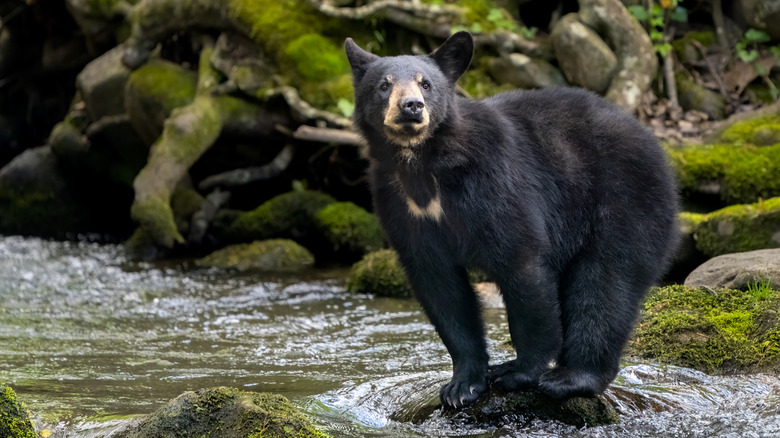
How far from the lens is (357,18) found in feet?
38.9

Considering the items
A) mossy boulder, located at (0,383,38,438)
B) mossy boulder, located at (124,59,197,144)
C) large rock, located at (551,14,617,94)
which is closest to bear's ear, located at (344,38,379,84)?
mossy boulder, located at (0,383,38,438)

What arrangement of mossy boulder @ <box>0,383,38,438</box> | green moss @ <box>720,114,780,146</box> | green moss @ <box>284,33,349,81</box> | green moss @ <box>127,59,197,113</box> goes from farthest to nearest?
green moss @ <box>127,59,197,113</box> < green moss @ <box>284,33,349,81</box> < green moss @ <box>720,114,780,146</box> < mossy boulder @ <box>0,383,38,438</box>

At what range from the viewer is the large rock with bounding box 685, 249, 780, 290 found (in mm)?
6246

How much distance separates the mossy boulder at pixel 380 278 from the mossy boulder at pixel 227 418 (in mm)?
5094

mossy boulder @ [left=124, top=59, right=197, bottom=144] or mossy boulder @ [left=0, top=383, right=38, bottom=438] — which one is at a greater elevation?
mossy boulder @ [left=124, top=59, right=197, bottom=144]

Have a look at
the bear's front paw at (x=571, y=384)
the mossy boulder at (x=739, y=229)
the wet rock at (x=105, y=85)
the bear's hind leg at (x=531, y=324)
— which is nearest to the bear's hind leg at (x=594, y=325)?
the bear's front paw at (x=571, y=384)

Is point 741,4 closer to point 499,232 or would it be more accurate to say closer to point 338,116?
point 338,116

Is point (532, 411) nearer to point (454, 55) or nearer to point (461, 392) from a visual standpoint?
point (461, 392)

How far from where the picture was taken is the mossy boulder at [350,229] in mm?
11203

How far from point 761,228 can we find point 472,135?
4583 mm

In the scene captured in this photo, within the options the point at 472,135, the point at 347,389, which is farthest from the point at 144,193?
the point at 472,135

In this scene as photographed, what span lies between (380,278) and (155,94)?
569 centimetres

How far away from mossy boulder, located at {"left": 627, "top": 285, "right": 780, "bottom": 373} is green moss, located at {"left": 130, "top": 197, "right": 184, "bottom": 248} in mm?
6832

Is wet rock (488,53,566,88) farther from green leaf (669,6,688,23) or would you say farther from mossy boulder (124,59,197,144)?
mossy boulder (124,59,197,144)
